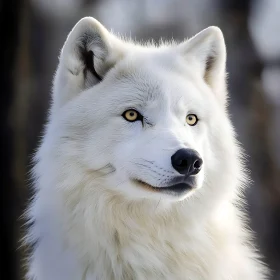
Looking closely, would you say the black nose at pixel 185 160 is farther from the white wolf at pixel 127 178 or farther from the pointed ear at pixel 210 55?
the pointed ear at pixel 210 55

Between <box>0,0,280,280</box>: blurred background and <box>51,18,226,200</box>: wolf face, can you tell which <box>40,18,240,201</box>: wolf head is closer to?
<box>51,18,226,200</box>: wolf face

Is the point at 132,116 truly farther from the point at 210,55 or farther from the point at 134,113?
the point at 210,55

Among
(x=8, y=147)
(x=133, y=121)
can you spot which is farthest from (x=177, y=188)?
(x=8, y=147)

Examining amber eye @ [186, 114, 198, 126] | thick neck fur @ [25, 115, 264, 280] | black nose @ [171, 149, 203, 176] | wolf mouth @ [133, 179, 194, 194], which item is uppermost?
amber eye @ [186, 114, 198, 126]

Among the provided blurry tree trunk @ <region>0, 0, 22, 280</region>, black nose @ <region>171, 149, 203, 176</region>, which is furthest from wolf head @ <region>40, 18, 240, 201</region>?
blurry tree trunk @ <region>0, 0, 22, 280</region>

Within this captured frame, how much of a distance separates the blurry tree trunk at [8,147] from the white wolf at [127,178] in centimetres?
253

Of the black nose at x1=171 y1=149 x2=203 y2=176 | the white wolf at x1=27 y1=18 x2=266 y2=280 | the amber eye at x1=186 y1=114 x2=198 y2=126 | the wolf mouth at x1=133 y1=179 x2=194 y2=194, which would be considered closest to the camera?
the black nose at x1=171 y1=149 x2=203 y2=176

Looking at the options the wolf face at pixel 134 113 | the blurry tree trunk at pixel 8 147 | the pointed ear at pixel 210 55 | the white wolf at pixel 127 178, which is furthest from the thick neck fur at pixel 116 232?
the blurry tree trunk at pixel 8 147

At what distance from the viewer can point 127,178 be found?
2.81 meters

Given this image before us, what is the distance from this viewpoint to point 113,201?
2990 millimetres

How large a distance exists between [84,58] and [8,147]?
2.86 m

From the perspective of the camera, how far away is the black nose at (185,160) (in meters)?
2.59

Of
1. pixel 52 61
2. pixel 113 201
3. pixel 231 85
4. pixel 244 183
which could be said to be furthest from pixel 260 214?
pixel 113 201

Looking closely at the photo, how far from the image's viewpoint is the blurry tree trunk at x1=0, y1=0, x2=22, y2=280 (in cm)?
564
